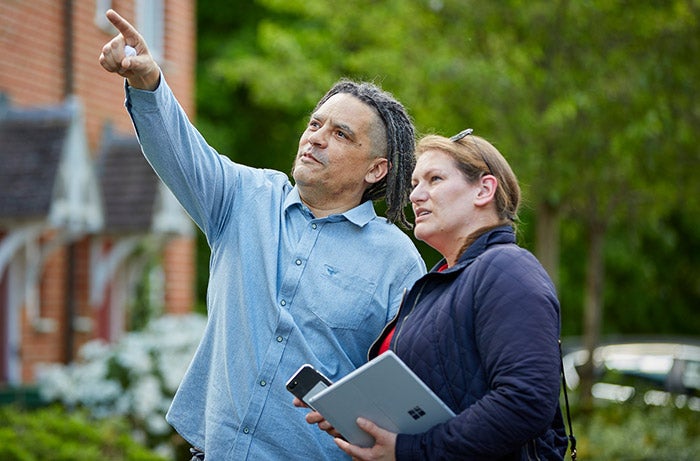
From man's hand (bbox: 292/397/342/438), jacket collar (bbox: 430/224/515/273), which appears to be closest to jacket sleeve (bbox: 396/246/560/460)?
jacket collar (bbox: 430/224/515/273)

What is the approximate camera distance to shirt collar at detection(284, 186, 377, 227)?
3.79m

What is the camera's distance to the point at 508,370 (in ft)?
9.64

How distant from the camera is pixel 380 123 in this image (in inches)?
153

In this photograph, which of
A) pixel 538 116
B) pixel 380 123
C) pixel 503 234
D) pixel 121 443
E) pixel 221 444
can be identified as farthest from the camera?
pixel 538 116

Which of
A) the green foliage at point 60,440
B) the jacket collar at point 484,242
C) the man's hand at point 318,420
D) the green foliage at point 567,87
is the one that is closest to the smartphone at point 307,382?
the man's hand at point 318,420

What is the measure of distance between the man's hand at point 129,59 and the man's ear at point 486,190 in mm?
947

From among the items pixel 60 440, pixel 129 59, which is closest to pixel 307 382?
pixel 129 59

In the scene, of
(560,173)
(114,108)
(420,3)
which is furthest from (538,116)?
(114,108)

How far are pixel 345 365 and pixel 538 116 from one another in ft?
29.0

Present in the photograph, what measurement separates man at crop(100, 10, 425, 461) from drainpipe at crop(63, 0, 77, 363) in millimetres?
7821

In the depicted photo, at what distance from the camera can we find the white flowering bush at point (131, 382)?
994cm

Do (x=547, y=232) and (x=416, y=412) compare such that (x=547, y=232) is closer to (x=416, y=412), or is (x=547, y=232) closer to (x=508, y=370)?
(x=416, y=412)

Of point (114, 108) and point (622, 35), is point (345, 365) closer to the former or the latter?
point (622, 35)

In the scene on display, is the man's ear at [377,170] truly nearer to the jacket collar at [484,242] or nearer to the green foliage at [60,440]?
the jacket collar at [484,242]
